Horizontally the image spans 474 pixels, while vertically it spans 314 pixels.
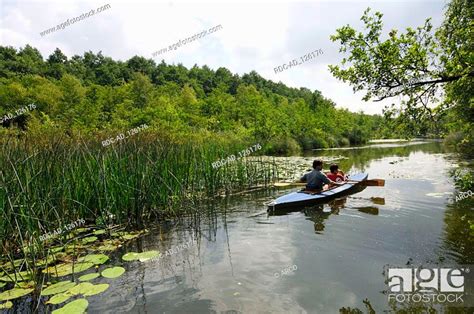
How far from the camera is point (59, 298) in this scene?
3.54m

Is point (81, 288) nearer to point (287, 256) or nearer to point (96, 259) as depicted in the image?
point (96, 259)

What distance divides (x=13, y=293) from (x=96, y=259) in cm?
116

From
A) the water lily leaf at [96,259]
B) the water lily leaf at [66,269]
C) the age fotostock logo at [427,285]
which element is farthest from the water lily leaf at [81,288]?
the age fotostock logo at [427,285]

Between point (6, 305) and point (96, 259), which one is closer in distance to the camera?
point (6, 305)

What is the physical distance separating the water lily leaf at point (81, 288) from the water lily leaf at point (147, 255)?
40.4 inches

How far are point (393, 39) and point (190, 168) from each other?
5.60 m

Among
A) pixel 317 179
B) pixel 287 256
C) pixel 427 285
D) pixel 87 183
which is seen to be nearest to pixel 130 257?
pixel 87 183

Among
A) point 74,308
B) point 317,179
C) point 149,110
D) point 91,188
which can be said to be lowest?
point 74,308

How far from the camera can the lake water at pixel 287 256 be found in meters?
3.80

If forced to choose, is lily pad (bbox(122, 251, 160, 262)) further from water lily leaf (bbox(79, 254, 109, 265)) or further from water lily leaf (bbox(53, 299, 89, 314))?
water lily leaf (bbox(53, 299, 89, 314))

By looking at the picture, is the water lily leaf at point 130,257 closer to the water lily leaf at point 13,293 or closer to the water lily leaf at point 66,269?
the water lily leaf at point 66,269

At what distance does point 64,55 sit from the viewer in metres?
63.2

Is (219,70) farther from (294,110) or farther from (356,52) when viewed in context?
(356,52)

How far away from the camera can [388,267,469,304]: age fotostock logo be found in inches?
148
